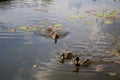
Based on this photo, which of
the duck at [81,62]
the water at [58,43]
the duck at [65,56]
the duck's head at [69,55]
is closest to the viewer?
the water at [58,43]

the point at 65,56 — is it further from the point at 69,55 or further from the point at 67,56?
the point at 69,55

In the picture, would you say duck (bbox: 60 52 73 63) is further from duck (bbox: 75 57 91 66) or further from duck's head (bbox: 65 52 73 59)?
duck (bbox: 75 57 91 66)

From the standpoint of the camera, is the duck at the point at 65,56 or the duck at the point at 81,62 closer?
the duck at the point at 81,62

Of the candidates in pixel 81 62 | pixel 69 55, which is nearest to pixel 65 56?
pixel 69 55

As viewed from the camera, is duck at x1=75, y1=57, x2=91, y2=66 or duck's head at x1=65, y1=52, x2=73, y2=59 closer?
duck at x1=75, y1=57, x2=91, y2=66

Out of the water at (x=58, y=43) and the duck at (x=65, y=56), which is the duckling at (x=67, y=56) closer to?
the duck at (x=65, y=56)

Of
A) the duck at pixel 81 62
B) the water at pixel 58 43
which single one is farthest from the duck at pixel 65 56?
the duck at pixel 81 62

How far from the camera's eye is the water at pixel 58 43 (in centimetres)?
1059

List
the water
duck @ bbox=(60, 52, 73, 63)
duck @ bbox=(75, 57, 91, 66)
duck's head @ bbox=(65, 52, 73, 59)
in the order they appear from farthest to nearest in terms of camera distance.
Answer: duck's head @ bbox=(65, 52, 73, 59), duck @ bbox=(60, 52, 73, 63), duck @ bbox=(75, 57, 91, 66), the water

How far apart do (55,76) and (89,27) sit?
756 cm

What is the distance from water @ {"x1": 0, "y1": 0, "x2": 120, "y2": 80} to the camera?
417 inches

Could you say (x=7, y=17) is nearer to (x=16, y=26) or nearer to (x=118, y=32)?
(x=16, y=26)

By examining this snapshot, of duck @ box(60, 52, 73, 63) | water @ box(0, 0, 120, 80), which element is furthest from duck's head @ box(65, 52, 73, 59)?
water @ box(0, 0, 120, 80)

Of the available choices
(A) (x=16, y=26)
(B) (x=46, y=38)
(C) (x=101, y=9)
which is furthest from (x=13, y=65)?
(C) (x=101, y=9)
